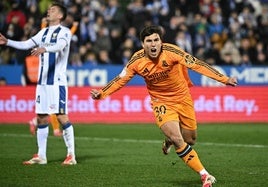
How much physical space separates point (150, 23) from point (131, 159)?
12.5m

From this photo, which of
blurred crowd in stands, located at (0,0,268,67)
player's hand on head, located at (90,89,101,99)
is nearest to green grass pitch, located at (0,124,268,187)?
player's hand on head, located at (90,89,101,99)

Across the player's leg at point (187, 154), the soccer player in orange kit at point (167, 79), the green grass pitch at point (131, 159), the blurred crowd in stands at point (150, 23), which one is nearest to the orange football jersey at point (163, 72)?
the soccer player in orange kit at point (167, 79)

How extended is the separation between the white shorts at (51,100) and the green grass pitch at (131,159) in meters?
0.94

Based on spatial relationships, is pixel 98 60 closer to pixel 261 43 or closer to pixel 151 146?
pixel 261 43

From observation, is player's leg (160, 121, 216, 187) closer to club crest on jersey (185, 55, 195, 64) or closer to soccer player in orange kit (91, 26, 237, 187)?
soccer player in orange kit (91, 26, 237, 187)

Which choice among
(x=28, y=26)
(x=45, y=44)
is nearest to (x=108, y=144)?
(x=45, y=44)

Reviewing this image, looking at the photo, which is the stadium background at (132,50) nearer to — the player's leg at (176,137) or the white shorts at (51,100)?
the white shorts at (51,100)

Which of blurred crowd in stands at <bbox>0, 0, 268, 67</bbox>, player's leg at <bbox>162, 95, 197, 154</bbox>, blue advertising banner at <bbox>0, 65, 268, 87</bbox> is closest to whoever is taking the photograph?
player's leg at <bbox>162, 95, 197, 154</bbox>

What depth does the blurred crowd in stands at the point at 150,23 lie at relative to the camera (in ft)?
80.7

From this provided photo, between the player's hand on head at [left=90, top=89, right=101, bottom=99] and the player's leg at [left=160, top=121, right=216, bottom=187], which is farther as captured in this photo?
the player's hand on head at [left=90, top=89, right=101, bottom=99]

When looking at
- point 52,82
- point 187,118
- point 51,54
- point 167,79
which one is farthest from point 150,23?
point 167,79

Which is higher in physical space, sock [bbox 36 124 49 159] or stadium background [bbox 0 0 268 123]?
stadium background [bbox 0 0 268 123]

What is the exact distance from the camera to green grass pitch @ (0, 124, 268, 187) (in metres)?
11.0

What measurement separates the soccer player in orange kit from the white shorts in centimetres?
223
